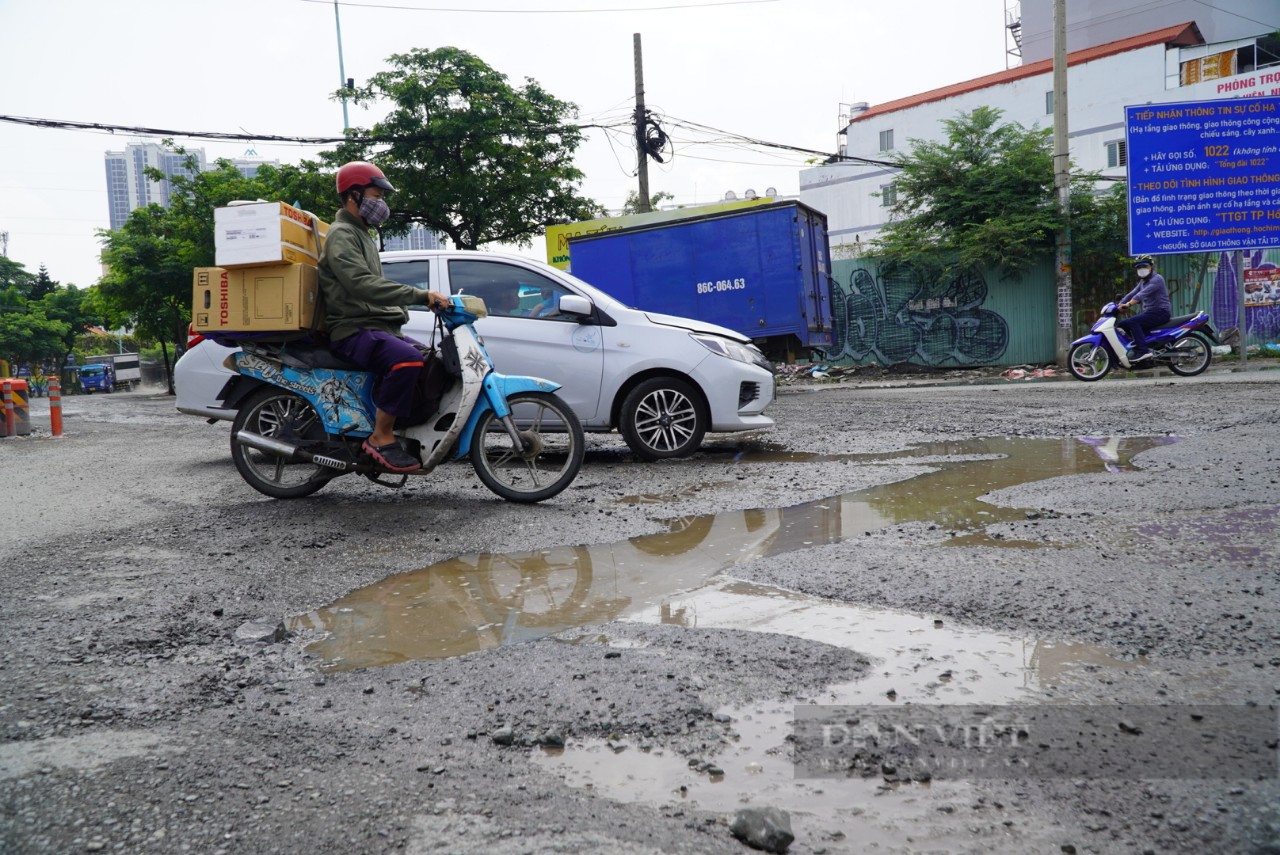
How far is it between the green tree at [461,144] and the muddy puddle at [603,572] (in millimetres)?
20963

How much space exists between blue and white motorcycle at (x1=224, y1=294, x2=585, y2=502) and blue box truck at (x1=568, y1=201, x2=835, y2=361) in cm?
1081

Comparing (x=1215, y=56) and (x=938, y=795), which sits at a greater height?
(x=1215, y=56)

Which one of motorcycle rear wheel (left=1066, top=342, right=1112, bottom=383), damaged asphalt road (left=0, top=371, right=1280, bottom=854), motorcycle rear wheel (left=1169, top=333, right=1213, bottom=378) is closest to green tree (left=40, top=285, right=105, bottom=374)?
motorcycle rear wheel (left=1066, top=342, right=1112, bottom=383)

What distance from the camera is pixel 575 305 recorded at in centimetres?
727

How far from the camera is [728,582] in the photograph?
381cm

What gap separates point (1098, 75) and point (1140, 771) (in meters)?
44.3

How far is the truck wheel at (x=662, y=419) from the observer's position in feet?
24.8

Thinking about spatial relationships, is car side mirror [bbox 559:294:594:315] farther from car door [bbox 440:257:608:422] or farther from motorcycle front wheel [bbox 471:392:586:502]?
motorcycle front wheel [bbox 471:392:586:502]

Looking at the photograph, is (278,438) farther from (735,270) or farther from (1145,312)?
(1145,312)

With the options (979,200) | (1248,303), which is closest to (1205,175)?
(1248,303)

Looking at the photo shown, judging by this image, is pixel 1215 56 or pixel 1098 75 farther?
pixel 1098 75

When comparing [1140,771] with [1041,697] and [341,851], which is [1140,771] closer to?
[1041,697]

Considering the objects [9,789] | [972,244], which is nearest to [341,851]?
[9,789]

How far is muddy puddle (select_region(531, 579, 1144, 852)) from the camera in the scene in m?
1.93
